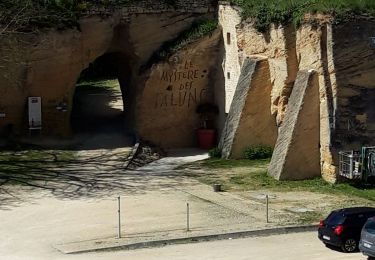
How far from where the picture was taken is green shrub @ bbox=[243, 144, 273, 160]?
34.1 meters

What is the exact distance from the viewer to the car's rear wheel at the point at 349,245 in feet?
69.2

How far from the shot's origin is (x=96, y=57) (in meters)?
37.7

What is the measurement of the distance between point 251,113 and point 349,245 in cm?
1336

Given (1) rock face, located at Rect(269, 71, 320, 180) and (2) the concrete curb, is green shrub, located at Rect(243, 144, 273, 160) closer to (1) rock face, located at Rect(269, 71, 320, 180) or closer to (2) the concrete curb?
(1) rock face, located at Rect(269, 71, 320, 180)

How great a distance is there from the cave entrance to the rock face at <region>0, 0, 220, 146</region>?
64 cm

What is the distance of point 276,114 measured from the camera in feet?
111

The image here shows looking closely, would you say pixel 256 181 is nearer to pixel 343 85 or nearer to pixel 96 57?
pixel 343 85

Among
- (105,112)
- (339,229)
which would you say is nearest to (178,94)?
(105,112)

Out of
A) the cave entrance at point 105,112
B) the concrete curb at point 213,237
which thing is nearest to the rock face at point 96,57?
the cave entrance at point 105,112

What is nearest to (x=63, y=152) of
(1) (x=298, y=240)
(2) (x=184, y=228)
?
(2) (x=184, y=228)

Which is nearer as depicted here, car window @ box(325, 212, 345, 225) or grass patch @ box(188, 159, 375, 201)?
car window @ box(325, 212, 345, 225)

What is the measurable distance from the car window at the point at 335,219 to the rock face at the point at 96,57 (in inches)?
671

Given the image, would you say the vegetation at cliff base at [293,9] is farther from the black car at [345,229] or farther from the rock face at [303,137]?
the black car at [345,229]


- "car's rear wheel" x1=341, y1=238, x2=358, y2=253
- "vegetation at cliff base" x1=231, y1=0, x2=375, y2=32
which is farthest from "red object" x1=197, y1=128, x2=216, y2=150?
"car's rear wheel" x1=341, y1=238, x2=358, y2=253
